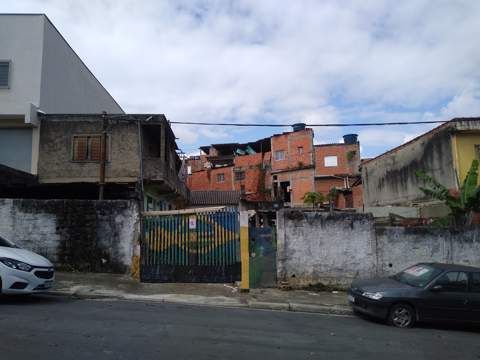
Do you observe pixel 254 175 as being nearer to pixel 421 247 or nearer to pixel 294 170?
pixel 294 170

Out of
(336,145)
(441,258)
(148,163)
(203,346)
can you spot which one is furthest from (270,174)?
(203,346)

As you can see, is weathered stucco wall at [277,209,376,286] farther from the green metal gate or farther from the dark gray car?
the dark gray car

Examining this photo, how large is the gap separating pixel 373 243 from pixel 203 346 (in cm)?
841

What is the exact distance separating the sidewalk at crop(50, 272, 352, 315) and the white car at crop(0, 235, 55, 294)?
59.0 inches

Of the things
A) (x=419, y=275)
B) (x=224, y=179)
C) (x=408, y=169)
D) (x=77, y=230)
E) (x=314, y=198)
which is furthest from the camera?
(x=224, y=179)

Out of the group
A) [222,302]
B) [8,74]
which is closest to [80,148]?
[8,74]

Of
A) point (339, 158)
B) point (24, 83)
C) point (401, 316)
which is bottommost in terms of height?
point (401, 316)

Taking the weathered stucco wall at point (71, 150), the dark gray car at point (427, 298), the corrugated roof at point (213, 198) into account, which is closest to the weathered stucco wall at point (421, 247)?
the dark gray car at point (427, 298)

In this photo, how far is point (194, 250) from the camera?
13070 mm

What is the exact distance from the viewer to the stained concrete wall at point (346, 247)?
513 inches

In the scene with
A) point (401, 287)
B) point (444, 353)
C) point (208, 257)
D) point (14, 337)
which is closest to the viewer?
point (14, 337)

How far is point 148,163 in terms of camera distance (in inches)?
841

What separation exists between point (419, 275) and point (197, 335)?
230 inches

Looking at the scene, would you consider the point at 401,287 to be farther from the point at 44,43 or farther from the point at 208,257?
the point at 44,43
